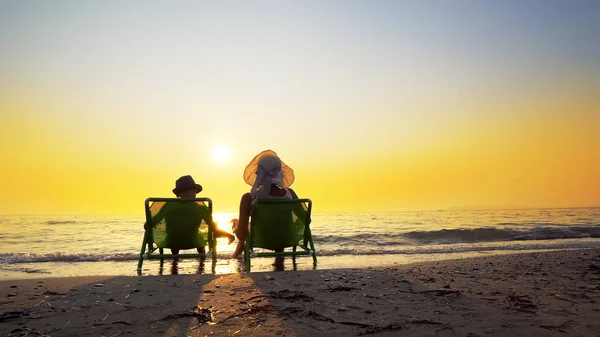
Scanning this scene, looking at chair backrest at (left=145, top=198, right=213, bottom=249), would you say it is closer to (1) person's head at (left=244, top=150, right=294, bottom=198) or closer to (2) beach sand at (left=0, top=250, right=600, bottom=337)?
(1) person's head at (left=244, top=150, right=294, bottom=198)

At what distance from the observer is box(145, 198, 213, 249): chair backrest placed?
6.92m

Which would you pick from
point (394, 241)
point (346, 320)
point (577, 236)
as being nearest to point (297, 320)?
point (346, 320)

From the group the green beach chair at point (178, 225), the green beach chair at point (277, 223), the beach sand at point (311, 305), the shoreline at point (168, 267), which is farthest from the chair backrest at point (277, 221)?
the beach sand at point (311, 305)

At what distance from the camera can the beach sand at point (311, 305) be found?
115 inches

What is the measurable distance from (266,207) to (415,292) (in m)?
3.39

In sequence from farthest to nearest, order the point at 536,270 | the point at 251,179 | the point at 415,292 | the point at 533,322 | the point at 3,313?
the point at 251,179 < the point at 536,270 < the point at 415,292 < the point at 3,313 < the point at 533,322

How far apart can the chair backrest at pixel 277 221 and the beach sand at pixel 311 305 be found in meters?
1.68

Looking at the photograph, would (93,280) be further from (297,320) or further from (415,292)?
(415,292)

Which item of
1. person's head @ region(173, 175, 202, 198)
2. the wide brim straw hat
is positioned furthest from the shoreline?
the wide brim straw hat

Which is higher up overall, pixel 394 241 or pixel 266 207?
pixel 266 207

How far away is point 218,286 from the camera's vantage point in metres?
4.56

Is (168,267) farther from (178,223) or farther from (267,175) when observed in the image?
(267,175)

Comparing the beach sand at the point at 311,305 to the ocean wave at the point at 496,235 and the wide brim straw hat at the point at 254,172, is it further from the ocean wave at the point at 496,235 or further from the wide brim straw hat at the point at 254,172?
the ocean wave at the point at 496,235

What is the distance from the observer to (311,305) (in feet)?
11.9
